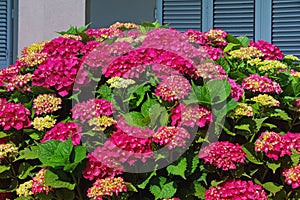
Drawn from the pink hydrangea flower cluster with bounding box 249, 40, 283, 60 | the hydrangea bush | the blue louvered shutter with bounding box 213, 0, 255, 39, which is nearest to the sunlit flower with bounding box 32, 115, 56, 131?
the hydrangea bush

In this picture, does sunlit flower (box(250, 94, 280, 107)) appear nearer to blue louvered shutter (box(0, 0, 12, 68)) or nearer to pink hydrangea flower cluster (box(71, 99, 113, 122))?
pink hydrangea flower cluster (box(71, 99, 113, 122))

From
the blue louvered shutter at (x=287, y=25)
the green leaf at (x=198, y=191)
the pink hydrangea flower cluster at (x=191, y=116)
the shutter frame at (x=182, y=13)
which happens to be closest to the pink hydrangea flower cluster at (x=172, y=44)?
the pink hydrangea flower cluster at (x=191, y=116)

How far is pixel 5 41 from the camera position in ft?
18.8

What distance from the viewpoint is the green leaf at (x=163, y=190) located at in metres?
1.97

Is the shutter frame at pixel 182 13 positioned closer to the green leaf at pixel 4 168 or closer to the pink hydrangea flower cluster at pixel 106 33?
the pink hydrangea flower cluster at pixel 106 33

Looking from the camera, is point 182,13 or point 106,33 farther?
point 182,13

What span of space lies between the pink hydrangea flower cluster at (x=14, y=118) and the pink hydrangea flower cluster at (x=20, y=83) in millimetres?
117

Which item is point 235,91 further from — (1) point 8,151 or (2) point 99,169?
(1) point 8,151

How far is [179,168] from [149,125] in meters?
0.19

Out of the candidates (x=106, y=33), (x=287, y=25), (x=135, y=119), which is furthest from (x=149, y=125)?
(x=287, y=25)

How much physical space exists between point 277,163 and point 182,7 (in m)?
3.37

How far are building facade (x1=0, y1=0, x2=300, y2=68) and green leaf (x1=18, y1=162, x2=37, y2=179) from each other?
268 centimetres

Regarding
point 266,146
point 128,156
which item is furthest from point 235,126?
point 128,156

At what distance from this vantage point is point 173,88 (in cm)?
203
